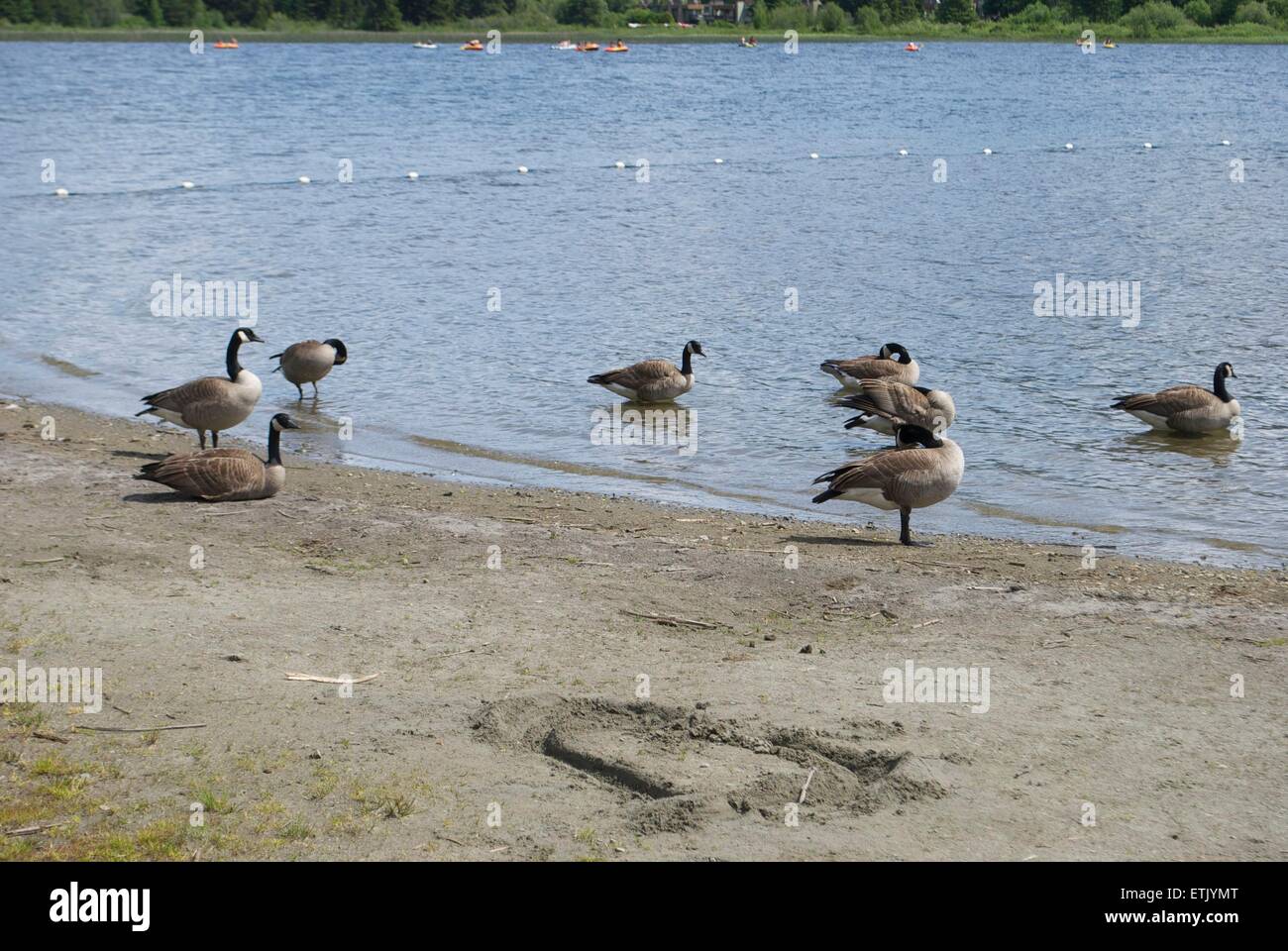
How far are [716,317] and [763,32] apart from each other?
114161 millimetres

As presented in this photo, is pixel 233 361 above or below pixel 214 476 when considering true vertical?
above

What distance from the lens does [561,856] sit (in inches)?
240

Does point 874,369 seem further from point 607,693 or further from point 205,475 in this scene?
point 607,693

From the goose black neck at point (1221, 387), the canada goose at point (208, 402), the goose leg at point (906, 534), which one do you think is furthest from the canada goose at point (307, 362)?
the goose black neck at point (1221, 387)

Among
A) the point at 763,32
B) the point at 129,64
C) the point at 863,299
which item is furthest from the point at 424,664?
the point at 763,32

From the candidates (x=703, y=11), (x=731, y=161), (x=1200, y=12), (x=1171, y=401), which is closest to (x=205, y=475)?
(x=1171, y=401)

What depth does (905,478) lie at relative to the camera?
11.6 metres

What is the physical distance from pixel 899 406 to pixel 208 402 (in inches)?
281

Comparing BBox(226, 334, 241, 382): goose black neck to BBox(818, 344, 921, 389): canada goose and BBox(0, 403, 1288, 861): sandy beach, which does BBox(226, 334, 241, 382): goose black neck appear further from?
BBox(818, 344, 921, 389): canada goose

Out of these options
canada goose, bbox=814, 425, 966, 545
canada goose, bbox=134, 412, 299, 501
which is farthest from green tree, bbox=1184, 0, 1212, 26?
canada goose, bbox=134, 412, 299, 501

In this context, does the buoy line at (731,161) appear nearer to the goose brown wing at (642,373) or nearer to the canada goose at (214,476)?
the goose brown wing at (642,373)

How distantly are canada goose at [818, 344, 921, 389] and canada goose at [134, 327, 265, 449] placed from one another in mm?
7053

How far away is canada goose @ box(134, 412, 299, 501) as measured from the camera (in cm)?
1209

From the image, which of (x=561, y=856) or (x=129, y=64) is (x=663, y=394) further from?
(x=129, y=64)
